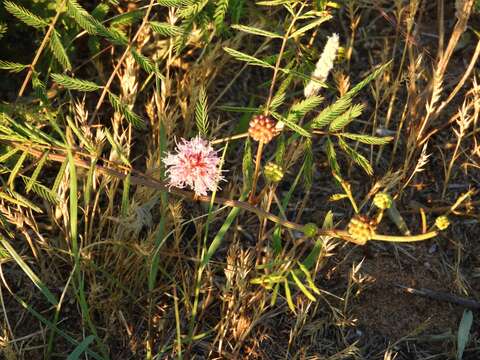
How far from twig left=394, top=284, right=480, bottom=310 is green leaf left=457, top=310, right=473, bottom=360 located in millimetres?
65

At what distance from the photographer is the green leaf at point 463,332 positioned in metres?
2.13

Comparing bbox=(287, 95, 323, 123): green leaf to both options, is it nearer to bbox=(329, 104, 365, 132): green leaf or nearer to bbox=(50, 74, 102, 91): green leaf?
bbox=(329, 104, 365, 132): green leaf

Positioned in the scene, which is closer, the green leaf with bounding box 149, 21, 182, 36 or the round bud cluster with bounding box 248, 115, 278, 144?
the round bud cluster with bounding box 248, 115, 278, 144

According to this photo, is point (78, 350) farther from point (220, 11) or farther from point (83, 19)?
point (220, 11)

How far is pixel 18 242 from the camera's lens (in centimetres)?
236

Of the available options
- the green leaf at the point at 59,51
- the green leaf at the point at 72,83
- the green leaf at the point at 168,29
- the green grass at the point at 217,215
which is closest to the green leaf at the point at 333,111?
the green grass at the point at 217,215

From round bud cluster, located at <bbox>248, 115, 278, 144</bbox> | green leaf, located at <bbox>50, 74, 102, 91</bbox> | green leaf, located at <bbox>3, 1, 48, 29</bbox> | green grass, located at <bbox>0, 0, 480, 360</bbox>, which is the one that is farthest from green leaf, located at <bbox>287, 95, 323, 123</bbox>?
green leaf, located at <bbox>3, 1, 48, 29</bbox>

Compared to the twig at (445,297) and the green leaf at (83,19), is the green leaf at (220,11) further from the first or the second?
the twig at (445,297)

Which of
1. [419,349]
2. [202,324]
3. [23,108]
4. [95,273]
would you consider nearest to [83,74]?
[23,108]

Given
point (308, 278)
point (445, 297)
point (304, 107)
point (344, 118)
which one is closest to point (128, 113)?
point (304, 107)

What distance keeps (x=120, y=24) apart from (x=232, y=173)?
26.2 inches

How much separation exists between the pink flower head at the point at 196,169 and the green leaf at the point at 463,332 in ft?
2.97

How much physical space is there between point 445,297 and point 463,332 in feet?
0.52

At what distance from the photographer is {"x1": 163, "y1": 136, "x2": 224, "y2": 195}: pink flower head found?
6.11 feet
